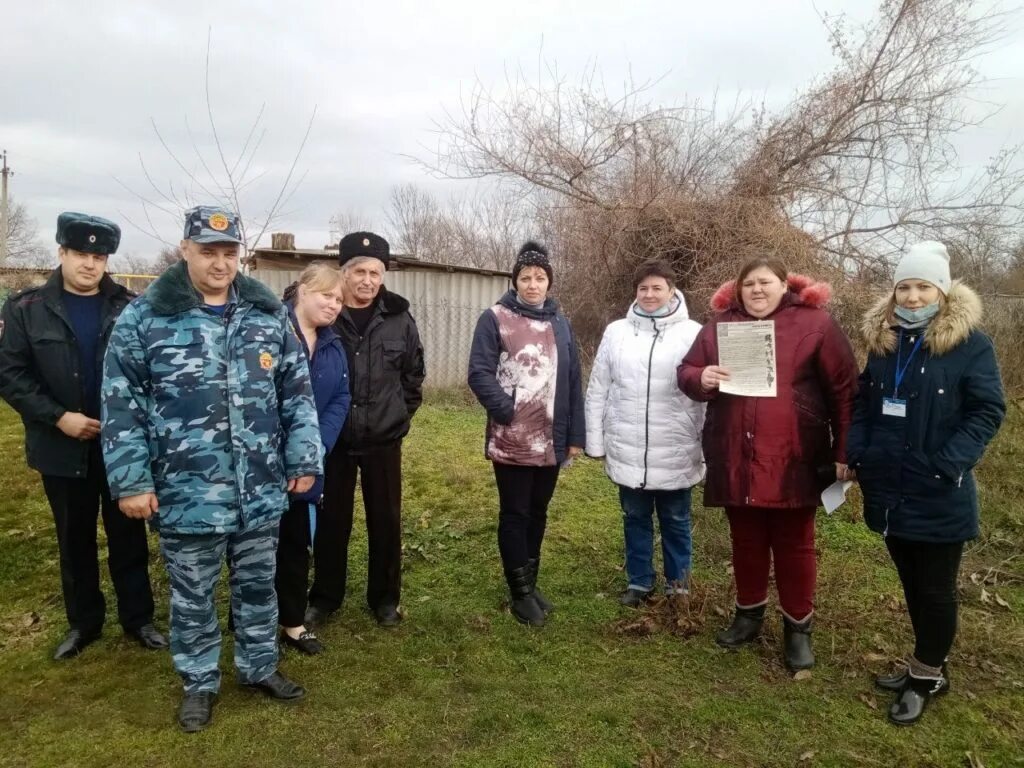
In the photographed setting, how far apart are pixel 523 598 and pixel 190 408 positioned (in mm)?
2162

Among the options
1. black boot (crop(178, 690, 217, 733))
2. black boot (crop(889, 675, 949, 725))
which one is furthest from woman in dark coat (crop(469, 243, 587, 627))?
black boot (crop(889, 675, 949, 725))

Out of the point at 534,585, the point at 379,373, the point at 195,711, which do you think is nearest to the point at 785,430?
the point at 534,585

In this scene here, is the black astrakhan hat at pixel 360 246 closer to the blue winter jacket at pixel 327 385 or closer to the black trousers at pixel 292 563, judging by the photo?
the blue winter jacket at pixel 327 385

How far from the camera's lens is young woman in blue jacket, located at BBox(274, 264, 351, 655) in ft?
10.6

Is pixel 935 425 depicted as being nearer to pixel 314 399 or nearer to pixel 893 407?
pixel 893 407

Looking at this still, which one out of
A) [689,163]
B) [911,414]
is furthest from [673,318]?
[689,163]

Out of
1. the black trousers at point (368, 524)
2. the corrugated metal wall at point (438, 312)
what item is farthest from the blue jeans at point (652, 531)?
the corrugated metal wall at point (438, 312)

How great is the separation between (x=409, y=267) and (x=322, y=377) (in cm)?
933

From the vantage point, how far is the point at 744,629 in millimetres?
3539

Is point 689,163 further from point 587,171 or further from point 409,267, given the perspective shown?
point 409,267

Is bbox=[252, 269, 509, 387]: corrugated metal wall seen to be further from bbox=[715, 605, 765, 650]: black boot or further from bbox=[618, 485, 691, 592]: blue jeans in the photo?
bbox=[715, 605, 765, 650]: black boot

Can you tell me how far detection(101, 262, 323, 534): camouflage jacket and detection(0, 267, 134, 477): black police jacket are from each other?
75 centimetres

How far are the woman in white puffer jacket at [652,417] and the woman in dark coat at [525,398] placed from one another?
197 mm

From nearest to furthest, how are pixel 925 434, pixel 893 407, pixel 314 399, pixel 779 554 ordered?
pixel 925 434 < pixel 893 407 < pixel 314 399 < pixel 779 554
